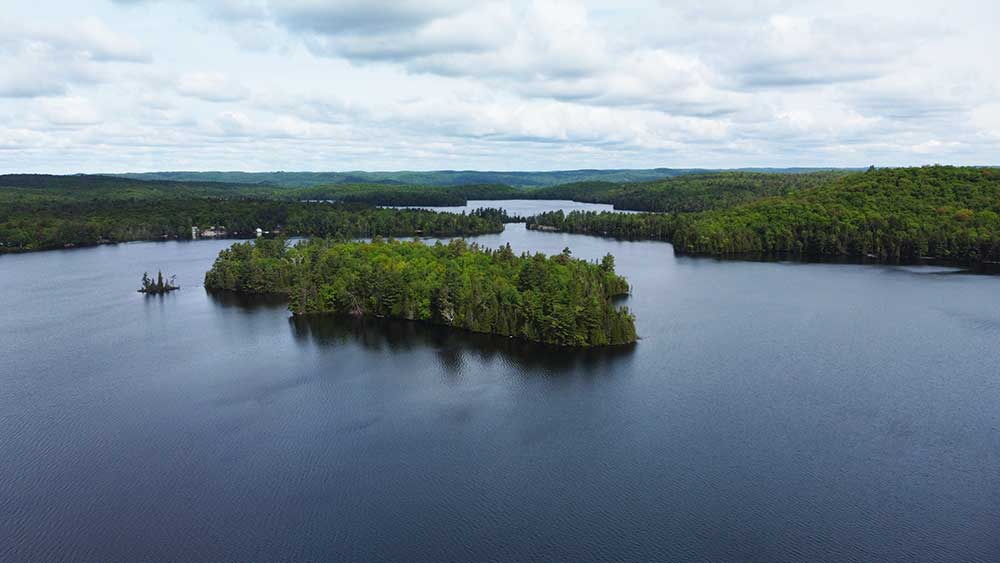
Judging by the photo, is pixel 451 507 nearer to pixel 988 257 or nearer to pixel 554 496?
pixel 554 496

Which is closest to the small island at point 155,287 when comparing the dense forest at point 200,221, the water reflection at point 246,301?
the water reflection at point 246,301

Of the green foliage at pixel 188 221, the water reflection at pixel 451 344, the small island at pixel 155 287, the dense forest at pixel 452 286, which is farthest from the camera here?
the green foliage at pixel 188 221

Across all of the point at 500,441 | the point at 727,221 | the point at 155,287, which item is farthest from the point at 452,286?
the point at 727,221

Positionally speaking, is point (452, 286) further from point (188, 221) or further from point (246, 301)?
point (188, 221)

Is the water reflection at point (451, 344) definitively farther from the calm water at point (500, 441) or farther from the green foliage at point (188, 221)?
the green foliage at point (188, 221)

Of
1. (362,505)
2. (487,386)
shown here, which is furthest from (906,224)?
(362,505)

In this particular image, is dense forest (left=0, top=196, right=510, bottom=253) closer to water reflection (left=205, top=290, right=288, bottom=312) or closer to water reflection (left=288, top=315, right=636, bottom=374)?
water reflection (left=205, top=290, right=288, bottom=312)

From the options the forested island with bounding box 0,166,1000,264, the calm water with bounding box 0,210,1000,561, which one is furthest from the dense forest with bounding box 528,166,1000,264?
the calm water with bounding box 0,210,1000,561
